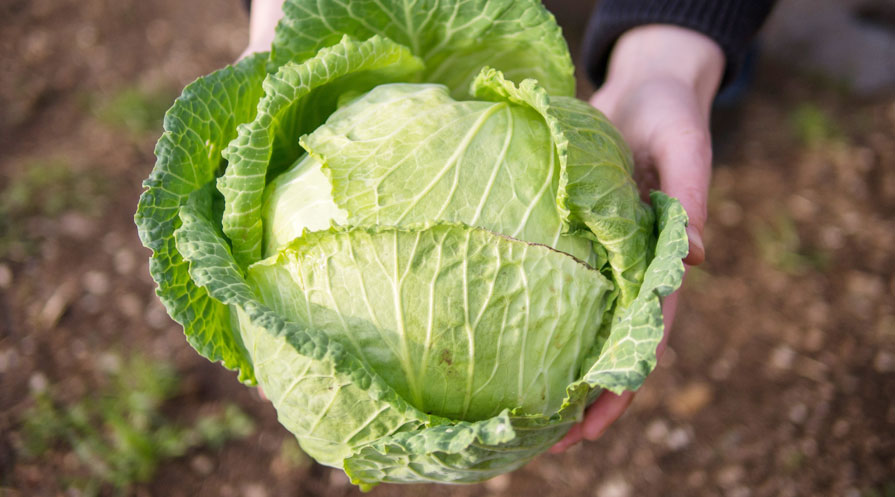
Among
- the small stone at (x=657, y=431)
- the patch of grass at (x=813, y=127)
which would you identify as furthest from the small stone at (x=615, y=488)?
the patch of grass at (x=813, y=127)

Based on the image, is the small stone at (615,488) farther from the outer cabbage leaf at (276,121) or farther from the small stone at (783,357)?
the outer cabbage leaf at (276,121)

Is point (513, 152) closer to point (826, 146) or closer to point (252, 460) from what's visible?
point (252, 460)

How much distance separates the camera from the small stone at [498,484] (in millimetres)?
3951

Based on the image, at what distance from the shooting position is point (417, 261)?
1984mm

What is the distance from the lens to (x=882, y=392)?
4.15 m

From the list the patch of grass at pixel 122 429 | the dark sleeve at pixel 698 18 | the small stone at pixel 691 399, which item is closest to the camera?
the dark sleeve at pixel 698 18

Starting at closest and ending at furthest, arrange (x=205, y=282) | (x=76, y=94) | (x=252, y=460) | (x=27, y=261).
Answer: (x=205, y=282), (x=252, y=460), (x=27, y=261), (x=76, y=94)

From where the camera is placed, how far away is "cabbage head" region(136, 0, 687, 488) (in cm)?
199

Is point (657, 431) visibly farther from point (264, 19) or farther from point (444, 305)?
point (264, 19)

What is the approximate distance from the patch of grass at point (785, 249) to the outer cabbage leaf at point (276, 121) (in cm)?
350

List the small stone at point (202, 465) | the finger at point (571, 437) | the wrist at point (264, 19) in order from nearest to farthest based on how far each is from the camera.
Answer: the finger at point (571, 437), the wrist at point (264, 19), the small stone at point (202, 465)

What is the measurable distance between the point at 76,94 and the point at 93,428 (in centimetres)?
308

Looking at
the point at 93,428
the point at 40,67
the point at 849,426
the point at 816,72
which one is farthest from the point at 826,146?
the point at 40,67

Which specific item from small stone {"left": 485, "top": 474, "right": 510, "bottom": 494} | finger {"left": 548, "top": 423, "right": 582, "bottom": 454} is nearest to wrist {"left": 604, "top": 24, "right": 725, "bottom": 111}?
finger {"left": 548, "top": 423, "right": 582, "bottom": 454}
